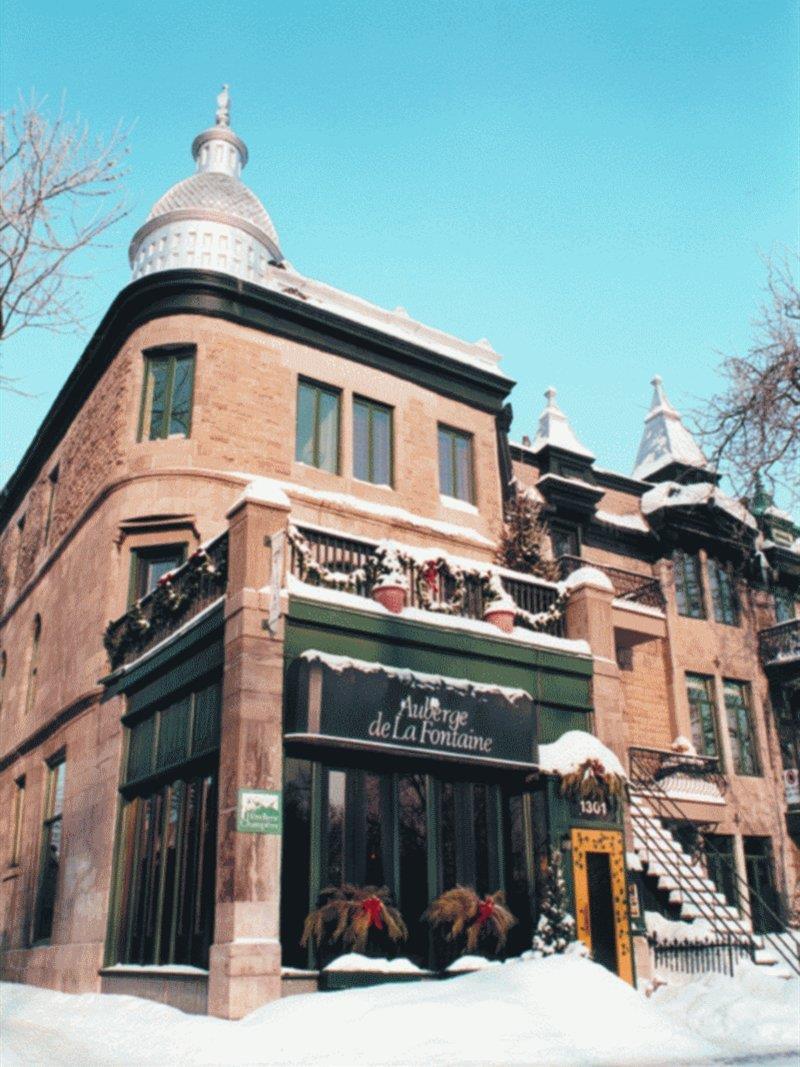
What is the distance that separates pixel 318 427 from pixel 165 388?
9.37 ft

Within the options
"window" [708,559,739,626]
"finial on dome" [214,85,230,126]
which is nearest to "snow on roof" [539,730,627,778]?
"window" [708,559,739,626]

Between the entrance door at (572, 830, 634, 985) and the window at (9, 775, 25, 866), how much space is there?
483 inches

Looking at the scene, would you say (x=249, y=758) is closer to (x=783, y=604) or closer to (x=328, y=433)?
(x=328, y=433)

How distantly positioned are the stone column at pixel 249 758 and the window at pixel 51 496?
432 inches

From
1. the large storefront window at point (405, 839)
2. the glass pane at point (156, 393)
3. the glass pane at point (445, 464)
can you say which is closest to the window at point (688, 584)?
the glass pane at point (445, 464)

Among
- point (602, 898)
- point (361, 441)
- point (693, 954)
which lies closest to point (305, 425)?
point (361, 441)

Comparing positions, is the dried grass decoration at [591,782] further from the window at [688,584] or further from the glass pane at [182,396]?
the window at [688,584]

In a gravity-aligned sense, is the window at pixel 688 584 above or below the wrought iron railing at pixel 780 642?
above

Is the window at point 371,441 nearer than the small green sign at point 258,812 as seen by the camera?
No

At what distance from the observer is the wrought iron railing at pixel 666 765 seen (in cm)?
2268

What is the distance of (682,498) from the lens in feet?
87.8

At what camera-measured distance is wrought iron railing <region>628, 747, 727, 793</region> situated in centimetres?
2268

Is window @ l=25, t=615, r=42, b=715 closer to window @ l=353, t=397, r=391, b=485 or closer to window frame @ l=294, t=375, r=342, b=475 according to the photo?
window frame @ l=294, t=375, r=342, b=475

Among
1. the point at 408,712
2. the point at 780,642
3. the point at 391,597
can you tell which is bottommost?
the point at 408,712
